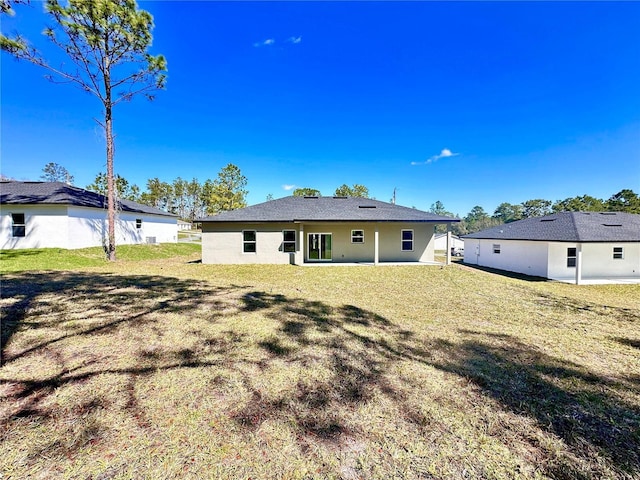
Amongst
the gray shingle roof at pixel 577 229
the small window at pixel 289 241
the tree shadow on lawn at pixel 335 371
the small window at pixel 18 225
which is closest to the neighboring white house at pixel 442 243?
the gray shingle roof at pixel 577 229

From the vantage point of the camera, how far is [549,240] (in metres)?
14.3

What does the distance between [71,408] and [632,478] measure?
4804mm

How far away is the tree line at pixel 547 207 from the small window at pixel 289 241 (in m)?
8.97

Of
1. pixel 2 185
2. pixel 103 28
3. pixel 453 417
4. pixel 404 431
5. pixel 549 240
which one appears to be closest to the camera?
pixel 404 431

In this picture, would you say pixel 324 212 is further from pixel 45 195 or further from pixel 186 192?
pixel 186 192

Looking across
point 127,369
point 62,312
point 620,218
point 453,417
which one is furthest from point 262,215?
point 620,218

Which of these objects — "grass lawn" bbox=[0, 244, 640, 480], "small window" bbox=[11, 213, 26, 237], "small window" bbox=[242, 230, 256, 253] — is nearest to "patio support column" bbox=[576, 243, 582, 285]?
"grass lawn" bbox=[0, 244, 640, 480]

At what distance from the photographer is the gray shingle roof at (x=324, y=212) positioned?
14633 mm

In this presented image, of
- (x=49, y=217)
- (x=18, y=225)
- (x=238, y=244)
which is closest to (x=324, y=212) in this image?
(x=238, y=244)

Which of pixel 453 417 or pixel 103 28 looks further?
pixel 103 28

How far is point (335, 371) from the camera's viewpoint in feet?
11.7

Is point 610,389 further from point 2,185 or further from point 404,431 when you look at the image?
point 2,185

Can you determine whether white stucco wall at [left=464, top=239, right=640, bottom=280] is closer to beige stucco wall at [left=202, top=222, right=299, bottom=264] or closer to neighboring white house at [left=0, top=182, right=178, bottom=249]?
beige stucco wall at [left=202, top=222, right=299, bottom=264]

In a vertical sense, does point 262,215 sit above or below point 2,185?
below
